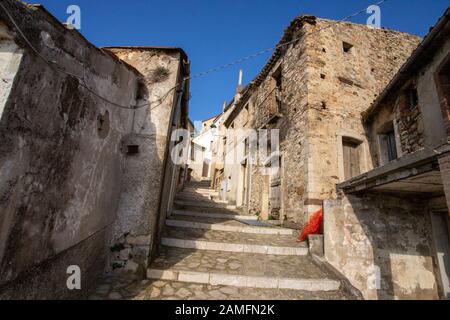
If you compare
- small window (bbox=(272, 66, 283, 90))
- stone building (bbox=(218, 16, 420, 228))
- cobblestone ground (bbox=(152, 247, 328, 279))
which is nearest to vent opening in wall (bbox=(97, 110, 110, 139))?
cobblestone ground (bbox=(152, 247, 328, 279))

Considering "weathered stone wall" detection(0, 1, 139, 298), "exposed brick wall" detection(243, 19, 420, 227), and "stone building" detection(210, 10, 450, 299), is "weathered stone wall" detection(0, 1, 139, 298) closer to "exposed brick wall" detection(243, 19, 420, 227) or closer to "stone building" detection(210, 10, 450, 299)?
"stone building" detection(210, 10, 450, 299)

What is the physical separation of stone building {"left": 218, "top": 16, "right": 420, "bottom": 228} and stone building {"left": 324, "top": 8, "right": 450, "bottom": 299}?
4.30 feet

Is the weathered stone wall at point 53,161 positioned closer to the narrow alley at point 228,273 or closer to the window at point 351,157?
the narrow alley at point 228,273

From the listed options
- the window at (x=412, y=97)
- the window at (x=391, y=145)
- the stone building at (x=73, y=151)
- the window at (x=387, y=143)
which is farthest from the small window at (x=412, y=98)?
the stone building at (x=73, y=151)

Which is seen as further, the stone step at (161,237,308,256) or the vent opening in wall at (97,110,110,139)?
the stone step at (161,237,308,256)

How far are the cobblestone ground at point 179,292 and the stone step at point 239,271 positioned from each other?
0.36 ft

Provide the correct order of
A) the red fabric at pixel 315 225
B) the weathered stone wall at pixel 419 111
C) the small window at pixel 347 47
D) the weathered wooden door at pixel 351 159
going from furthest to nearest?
the small window at pixel 347 47
the weathered wooden door at pixel 351 159
the red fabric at pixel 315 225
the weathered stone wall at pixel 419 111

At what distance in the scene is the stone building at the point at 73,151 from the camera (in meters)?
1.79

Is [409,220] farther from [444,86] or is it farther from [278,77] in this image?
[278,77]

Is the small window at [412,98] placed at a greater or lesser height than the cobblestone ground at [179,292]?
greater

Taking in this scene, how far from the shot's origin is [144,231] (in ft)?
Answer: 12.2

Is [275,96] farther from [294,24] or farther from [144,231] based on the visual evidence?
[144,231]

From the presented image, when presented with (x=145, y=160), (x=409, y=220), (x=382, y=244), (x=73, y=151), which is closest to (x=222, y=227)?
(x=145, y=160)

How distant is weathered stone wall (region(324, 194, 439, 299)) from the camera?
4941 mm
